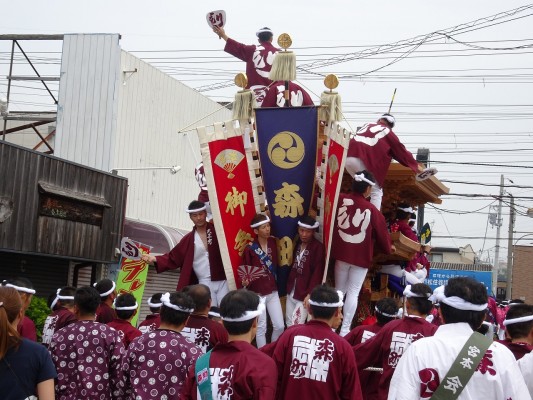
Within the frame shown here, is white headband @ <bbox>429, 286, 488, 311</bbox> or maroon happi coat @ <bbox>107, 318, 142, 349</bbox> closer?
white headband @ <bbox>429, 286, 488, 311</bbox>

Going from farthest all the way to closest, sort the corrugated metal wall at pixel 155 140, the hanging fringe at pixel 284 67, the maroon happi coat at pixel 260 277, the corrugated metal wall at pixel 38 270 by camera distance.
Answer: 1. the corrugated metal wall at pixel 155 140
2. the corrugated metal wall at pixel 38 270
3. the hanging fringe at pixel 284 67
4. the maroon happi coat at pixel 260 277

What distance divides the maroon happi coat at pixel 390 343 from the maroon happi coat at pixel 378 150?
2573 mm

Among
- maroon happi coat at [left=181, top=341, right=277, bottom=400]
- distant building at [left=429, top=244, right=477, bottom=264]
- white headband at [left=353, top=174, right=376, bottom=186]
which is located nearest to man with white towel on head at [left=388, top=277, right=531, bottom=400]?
maroon happi coat at [left=181, top=341, right=277, bottom=400]

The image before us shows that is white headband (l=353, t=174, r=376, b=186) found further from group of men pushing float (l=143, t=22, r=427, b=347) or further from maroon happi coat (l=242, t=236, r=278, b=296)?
maroon happi coat (l=242, t=236, r=278, b=296)

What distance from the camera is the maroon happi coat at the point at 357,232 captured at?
796 cm

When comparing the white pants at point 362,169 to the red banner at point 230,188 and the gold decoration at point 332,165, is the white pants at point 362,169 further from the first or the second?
the red banner at point 230,188

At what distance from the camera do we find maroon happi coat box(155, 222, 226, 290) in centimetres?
842

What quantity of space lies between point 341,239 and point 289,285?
0.69 m

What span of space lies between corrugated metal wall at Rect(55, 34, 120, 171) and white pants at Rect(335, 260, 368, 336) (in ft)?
33.3

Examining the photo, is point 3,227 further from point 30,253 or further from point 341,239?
point 341,239

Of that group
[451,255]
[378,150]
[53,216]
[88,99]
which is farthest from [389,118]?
[451,255]

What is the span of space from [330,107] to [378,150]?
2.73 feet

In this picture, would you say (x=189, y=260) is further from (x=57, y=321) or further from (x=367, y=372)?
(x=367, y=372)

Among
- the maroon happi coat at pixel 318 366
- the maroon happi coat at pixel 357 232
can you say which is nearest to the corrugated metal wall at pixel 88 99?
the maroon happi coat at pixel 357 232
